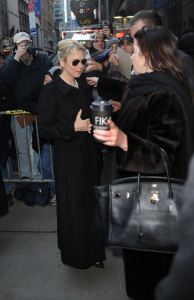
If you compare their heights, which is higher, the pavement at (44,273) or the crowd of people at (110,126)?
the crowd of people at (110,126)

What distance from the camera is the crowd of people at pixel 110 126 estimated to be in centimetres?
195

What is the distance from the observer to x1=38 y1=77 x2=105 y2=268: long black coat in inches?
125

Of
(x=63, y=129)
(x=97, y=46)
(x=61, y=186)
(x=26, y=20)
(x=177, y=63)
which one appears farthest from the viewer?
(x=26, y=20)

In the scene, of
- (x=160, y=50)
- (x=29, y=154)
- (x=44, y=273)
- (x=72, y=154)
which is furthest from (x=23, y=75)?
Result: (x=160, y=50)

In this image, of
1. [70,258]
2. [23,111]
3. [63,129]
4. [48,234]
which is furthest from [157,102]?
[23,111]

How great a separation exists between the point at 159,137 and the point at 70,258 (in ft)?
6.42

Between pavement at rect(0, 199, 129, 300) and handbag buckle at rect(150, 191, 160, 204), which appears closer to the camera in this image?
handbag buckle at rect(150, 191, 160, 204)

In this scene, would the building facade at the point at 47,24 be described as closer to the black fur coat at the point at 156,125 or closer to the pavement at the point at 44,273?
the pavement at the point at 44,273

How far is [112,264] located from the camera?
365 cm

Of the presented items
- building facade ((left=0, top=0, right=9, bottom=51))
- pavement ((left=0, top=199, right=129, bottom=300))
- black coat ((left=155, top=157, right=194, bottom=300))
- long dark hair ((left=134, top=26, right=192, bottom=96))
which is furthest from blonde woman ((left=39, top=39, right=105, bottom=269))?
building facade ((left=0, top=0, right=9, bottom=51))

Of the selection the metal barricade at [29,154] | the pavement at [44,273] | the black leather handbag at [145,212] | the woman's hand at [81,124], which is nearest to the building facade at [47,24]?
the metal barricade at [29,154]

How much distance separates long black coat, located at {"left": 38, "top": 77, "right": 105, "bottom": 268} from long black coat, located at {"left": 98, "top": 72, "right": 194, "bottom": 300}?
107cm

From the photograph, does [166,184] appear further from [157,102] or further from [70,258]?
[70,258]

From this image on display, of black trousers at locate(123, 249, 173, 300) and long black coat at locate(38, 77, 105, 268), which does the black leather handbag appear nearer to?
black trousers at locate(123, 249, 173, 300)
